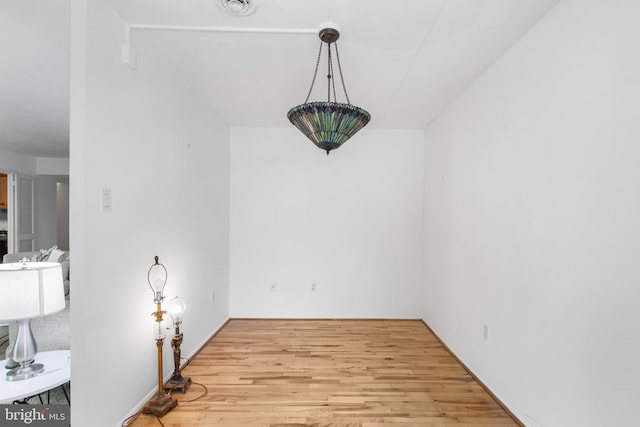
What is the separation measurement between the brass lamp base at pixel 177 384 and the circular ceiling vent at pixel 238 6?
Result: 2.68 m

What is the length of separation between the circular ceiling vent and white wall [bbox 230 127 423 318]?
2.28m

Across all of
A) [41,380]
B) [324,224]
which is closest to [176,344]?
[41,380]

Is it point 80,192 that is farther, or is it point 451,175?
point 451,175

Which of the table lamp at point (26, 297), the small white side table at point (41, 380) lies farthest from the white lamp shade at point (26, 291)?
the small white side table at point (41, 380)

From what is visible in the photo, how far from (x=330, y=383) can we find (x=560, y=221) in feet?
6.69

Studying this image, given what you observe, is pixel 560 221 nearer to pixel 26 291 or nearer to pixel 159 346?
pixel 159 346

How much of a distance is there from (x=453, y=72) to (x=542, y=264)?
5.54ft

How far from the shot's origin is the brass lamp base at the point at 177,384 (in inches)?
89.7

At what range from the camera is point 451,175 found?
3.17 metres

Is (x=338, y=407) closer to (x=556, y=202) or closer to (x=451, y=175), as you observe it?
(x=556, y=202)

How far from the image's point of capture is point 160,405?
2.04 m

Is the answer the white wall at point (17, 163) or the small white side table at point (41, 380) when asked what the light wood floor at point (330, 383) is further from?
the white wall at point (17, 163)

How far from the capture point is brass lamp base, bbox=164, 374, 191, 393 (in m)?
2.28

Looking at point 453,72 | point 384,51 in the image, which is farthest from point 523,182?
point 384,51
